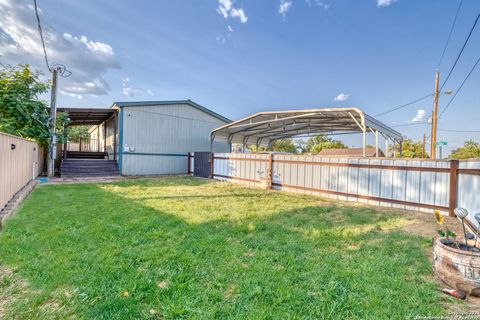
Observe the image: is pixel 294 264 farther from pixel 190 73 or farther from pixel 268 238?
pixel 190 73

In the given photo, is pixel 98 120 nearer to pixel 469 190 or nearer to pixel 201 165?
pixel 201 165

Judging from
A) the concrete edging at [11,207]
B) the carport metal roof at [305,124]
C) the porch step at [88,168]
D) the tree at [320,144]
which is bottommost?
the concrete edging at [11,207]

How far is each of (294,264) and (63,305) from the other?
2.09m

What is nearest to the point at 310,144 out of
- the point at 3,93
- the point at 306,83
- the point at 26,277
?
the point at 306,83

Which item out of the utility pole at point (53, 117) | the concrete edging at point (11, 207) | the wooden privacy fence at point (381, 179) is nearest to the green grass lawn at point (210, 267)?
the concrete edging at point (11, 207)

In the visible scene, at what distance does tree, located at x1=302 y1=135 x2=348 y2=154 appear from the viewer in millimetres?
33094

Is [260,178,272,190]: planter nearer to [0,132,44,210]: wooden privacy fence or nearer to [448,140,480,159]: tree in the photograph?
[0,132,44,210]: wooden privacy fence

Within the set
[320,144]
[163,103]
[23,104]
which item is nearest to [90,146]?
[163,103]

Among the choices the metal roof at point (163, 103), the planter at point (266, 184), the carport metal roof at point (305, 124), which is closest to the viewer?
the carport metal roof at point (305, 124)

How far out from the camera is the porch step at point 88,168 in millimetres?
10594

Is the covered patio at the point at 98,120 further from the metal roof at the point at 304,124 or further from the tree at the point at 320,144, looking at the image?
the tree at the point at 320,144

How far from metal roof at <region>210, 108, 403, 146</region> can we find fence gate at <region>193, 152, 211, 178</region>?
3.30 feet

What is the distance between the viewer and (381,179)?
18.9 feet

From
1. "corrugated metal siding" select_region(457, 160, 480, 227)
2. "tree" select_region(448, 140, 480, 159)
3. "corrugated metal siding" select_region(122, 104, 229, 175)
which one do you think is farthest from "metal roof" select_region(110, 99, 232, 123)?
"tree" select_region(448, 140, 480, 159)
